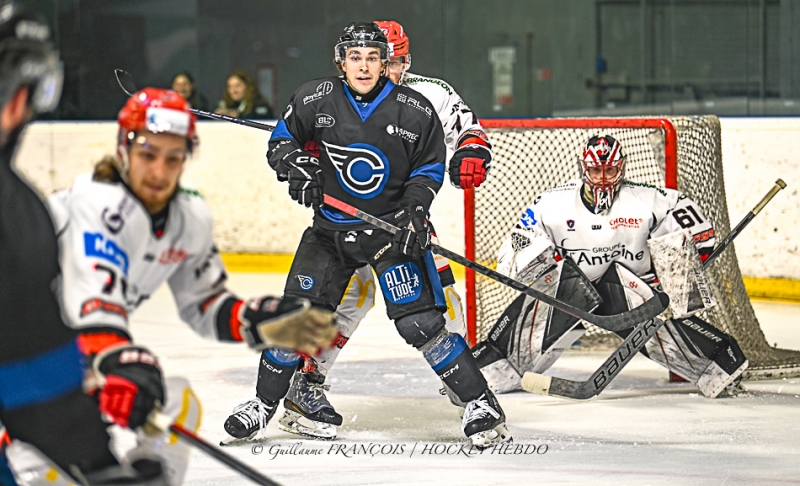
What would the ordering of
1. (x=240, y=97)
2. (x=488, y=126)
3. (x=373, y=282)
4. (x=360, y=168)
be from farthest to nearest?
(x=240, y=97) → (x=488, y=126) → (x=373, y=282) → (x=360, y=168)

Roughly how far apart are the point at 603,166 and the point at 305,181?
1232 mm

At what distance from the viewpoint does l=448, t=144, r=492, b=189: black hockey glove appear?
12.3ft

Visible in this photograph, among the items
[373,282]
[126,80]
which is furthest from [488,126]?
[126,80]

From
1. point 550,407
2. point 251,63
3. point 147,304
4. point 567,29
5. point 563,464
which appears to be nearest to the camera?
point 563,464

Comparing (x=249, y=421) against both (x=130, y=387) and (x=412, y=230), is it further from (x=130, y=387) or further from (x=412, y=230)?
(x=130, y=387)

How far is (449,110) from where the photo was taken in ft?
13.4

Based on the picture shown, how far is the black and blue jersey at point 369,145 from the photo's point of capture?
3.66m

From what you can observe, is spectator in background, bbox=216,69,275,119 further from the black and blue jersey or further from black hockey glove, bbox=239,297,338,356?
black hockey glove, bbox=239,297,338,356

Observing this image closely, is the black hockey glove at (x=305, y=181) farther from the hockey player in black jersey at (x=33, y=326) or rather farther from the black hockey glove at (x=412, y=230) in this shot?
the hockey player in black jersey at (x=33, y=326)

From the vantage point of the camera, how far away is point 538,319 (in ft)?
14.5

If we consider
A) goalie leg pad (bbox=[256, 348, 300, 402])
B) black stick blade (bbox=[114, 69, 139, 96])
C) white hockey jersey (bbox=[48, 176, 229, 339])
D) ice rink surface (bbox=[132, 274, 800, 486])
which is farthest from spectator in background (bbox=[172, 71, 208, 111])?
white hockey jersey (bbox=[48, 176, 229, 339])

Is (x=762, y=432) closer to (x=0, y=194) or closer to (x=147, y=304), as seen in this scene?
(x=0, y=194)

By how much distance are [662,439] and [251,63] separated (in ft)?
17.1

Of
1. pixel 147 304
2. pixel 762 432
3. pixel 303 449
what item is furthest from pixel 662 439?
pixel 147 304
